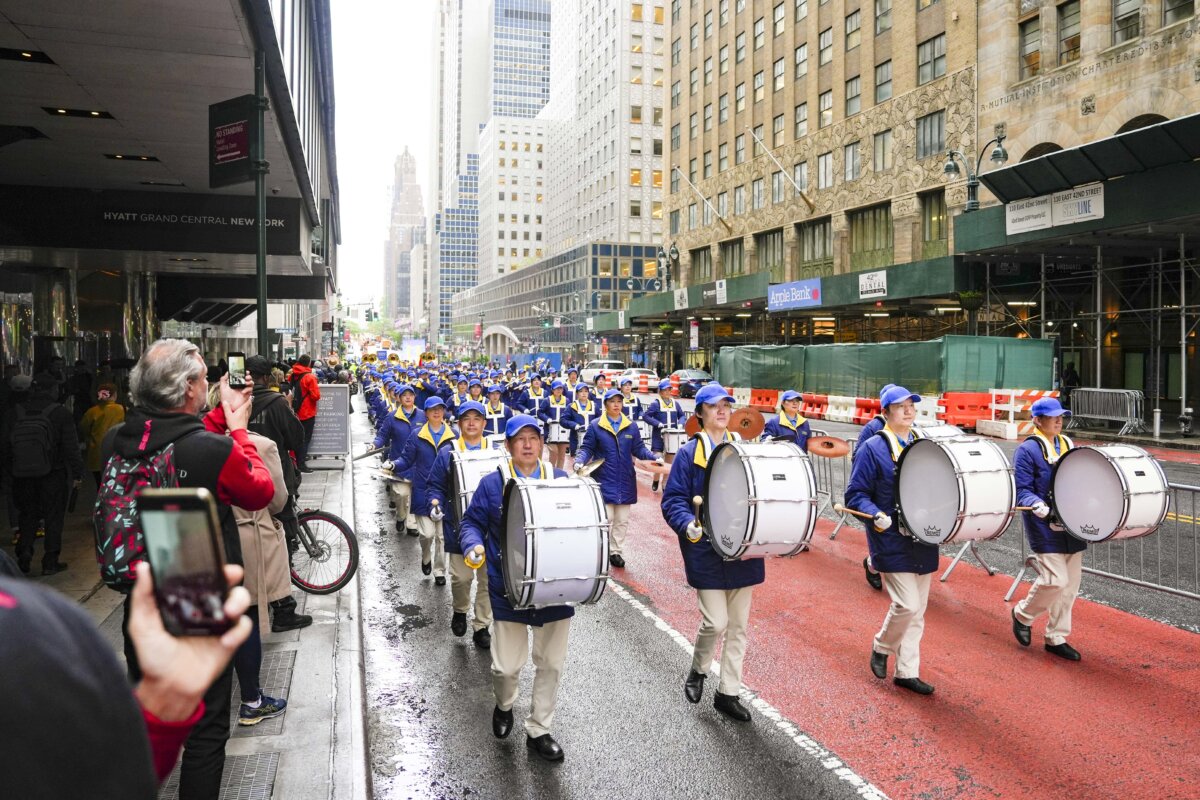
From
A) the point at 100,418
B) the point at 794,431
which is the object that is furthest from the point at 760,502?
the point at 100,418

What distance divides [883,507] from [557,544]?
3179 millimetres

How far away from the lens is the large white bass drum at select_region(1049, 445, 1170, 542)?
21.7 feet

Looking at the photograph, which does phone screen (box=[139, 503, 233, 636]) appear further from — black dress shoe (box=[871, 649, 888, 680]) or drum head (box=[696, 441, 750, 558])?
black dress shoe (box=[871, 649, 888, 680])

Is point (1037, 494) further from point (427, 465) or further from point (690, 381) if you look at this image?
point (690, 381)

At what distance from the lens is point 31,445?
8750 millimetres

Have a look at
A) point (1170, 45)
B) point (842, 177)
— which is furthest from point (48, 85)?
point (842, 177)

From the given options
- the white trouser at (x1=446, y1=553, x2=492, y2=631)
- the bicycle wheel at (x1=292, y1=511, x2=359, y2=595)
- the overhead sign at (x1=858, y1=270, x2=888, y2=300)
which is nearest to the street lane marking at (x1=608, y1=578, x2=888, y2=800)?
the white trouser at (x1=446, y1=553, x2=492, y2=631)

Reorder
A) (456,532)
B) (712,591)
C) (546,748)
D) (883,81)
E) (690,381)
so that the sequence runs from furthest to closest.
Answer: (690,381) → (883,81) → (456,532) → (712,591) → (546,748)

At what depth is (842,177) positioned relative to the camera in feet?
147

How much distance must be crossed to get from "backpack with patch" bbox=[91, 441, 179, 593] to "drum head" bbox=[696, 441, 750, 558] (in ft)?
11.8

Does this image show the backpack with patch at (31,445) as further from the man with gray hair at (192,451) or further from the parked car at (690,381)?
the parked car at (690,381)

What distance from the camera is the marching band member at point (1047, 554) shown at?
22.5ft

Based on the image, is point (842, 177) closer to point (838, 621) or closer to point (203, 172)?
point (203, 172)

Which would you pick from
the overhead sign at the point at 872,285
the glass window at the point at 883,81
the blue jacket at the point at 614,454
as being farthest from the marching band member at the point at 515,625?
the glass window at the point at 883,81
